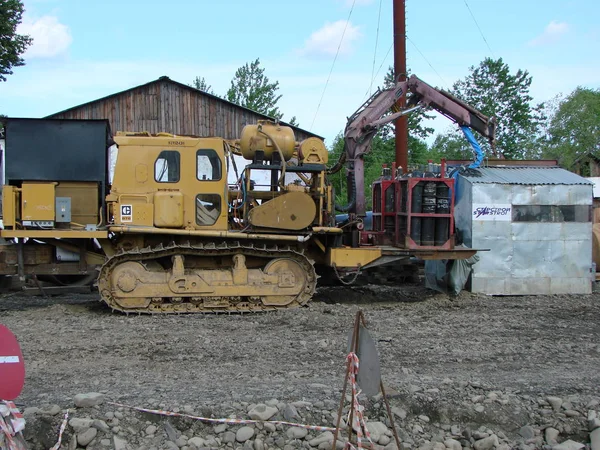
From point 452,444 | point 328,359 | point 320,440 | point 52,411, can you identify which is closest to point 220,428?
point 320,440

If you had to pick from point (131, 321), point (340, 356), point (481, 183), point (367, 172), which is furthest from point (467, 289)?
point (367, 172)

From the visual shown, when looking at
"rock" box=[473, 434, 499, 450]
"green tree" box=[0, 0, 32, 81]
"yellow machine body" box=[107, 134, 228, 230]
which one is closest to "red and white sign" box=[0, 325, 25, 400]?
"rock" box=[473, 434, 499, 450]

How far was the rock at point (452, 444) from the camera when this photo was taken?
505cm

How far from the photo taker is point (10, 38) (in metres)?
25.3

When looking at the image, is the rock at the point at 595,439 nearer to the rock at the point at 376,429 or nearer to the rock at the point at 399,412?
the rock at the point at 399,412

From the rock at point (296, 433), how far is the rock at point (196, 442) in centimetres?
73

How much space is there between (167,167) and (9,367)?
618 centimetres

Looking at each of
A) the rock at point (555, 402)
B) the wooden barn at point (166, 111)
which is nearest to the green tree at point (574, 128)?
the wooden barn at point (166, 111)

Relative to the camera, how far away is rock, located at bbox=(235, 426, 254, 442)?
502cm

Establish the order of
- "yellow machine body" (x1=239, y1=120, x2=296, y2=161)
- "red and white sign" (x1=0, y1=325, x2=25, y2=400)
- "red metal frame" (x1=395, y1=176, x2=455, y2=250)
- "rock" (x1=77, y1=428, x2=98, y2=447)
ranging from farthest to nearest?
"red metal frame" (x1=395, y1=176, x2=455, y2=250), "yellow machine body" (x1=239, y1=120, x2=296, y2=161), "rock" (x1=77, y1=428, x2=98, y2=447), "red and white sign" (x1=0, y1=325, x2=25, y2=400)

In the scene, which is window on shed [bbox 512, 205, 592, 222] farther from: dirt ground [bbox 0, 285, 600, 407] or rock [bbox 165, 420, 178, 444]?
rock [bbox 165, 420, 178, 444]

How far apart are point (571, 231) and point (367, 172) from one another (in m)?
22.2

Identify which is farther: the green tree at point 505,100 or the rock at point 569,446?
the green tree at point 505,100

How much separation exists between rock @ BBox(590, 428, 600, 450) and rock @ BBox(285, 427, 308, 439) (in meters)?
2.51
